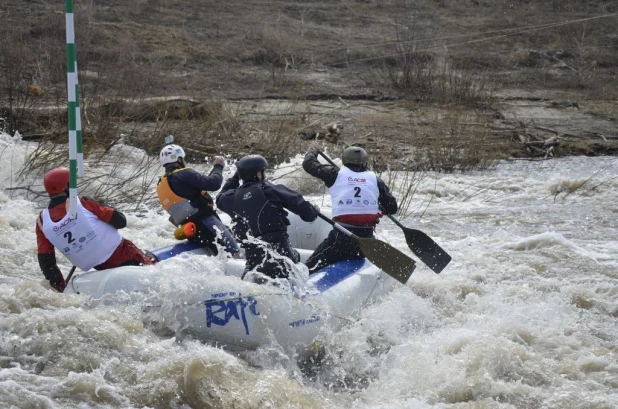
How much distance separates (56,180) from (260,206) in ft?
4.71

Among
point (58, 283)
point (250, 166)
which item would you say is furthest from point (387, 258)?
point (58, 283)

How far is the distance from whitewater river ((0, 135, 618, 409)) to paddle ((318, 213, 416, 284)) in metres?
0.21

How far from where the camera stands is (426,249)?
8344 mm

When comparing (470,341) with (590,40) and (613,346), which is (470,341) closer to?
(613,346)

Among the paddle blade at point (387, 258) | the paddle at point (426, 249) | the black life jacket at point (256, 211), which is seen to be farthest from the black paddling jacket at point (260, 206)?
the paddle at point (426, 249)

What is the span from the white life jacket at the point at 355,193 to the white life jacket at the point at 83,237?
196 cm

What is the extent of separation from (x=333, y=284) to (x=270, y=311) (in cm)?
85

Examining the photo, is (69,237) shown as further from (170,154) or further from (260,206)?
(170,154)

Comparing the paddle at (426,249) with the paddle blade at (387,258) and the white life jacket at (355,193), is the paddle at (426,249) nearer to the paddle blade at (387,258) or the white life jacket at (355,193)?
the white life jacket at (355,193)

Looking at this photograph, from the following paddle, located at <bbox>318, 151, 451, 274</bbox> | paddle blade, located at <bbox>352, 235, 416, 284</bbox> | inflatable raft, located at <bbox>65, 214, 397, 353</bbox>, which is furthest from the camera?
paddle, located at <bbox>318, 151, 451, 274</bbox>

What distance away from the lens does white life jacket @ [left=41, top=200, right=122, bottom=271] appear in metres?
6.20

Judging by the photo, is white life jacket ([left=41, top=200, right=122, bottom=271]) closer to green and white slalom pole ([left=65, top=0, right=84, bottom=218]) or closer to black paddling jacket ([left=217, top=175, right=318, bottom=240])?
green and white slalom pole ([left=65, top=0, right=84, bottom=218])

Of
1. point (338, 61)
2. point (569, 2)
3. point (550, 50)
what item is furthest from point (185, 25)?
point (569, 2)

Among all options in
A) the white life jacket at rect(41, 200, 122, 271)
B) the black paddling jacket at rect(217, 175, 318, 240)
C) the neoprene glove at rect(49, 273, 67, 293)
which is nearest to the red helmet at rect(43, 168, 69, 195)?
the white life jacket at rect(41, 200, 122, 271)
